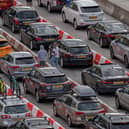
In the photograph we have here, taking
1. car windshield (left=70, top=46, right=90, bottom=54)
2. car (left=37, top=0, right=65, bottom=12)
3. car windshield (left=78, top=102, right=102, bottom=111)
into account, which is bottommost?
car (left=37, top=0, right=65, bottom=12)

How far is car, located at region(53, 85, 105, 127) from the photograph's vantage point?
41072 millimetres

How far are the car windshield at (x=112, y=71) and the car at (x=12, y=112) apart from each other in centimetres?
642

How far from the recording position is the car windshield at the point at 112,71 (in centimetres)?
4606

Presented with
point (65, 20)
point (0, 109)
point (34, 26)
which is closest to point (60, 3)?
point (65, 20)

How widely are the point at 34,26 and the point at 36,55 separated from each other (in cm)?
255

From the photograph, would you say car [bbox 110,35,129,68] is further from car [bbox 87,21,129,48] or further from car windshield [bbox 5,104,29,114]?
car windshield [bbox 5,104,29,114]

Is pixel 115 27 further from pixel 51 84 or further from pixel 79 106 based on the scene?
pixel 79 106

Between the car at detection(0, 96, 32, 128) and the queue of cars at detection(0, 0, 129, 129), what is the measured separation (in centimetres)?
150

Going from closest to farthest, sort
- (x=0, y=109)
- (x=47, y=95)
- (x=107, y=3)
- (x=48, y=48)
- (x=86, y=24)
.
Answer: (x=0, y=109) < (x=47, y=95) < (x=48, y=48) < (x=86, y=24) < (x=107, y=3)

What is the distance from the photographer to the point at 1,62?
170 feet

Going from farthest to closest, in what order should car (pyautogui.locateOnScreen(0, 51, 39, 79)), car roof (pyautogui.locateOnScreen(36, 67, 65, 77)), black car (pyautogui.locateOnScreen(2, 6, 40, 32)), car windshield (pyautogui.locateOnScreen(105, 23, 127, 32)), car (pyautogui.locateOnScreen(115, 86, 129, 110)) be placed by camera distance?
black car (pyautogui.locateOnScreen(2, 6, 40, 32)) < car windshield (pyautogui.locateOnScreen(105, 23, 127, 32)) < car (pyautogui.locateOnScreen(0, 51, 39, 79)) < car roof (pyautogui.locateOnScreen(36, 67, 65, 77)) < car (pyautogui.locateOnScreen(115, 86, 129, 110))

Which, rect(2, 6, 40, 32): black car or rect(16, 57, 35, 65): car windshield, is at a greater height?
rect(16, 57, 35, 65): car windshield

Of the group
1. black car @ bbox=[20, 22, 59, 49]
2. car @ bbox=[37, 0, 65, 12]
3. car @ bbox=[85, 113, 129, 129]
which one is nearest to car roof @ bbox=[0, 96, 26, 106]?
car @ bbox=[85, 113, 129, 129]

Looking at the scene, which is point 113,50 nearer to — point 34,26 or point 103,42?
point 103,42
